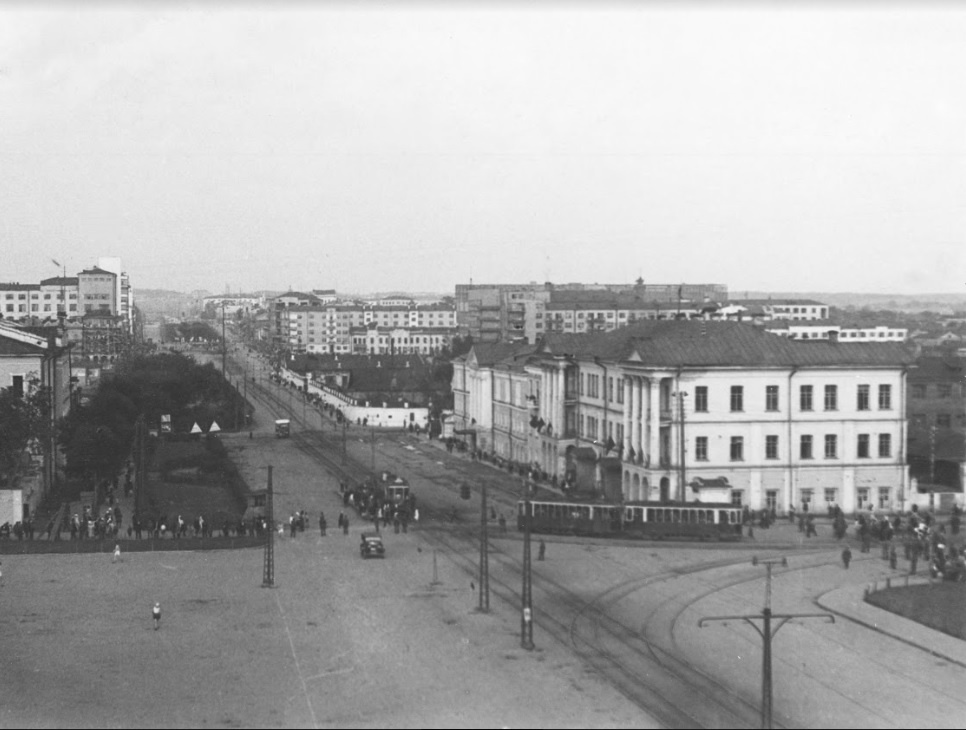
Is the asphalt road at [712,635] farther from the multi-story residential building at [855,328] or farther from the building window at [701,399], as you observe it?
the multi-story residential building at [855,328]

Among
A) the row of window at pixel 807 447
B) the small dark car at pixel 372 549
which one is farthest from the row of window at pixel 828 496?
the small dark car at pixel 372 549

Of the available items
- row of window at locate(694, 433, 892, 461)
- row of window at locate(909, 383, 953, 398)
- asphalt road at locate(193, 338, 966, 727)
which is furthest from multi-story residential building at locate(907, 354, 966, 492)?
asphalt road at locate(193, 338, 966, 727)

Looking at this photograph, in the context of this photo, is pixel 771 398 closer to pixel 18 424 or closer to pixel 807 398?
pixel 807 398

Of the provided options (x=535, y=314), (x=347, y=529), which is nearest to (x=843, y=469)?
(x=347, y=529)

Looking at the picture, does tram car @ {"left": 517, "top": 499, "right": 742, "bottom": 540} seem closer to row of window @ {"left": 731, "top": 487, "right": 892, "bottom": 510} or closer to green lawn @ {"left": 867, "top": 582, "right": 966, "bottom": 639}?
row of window @ {"left": 731, "top": 487, "right": 892, "bottom": 510}

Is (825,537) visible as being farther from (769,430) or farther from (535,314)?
(535,314)

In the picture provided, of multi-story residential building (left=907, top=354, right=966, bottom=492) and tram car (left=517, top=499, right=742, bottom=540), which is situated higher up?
multi-story residential building (left=907, top=354, right=966, bottom=492)
